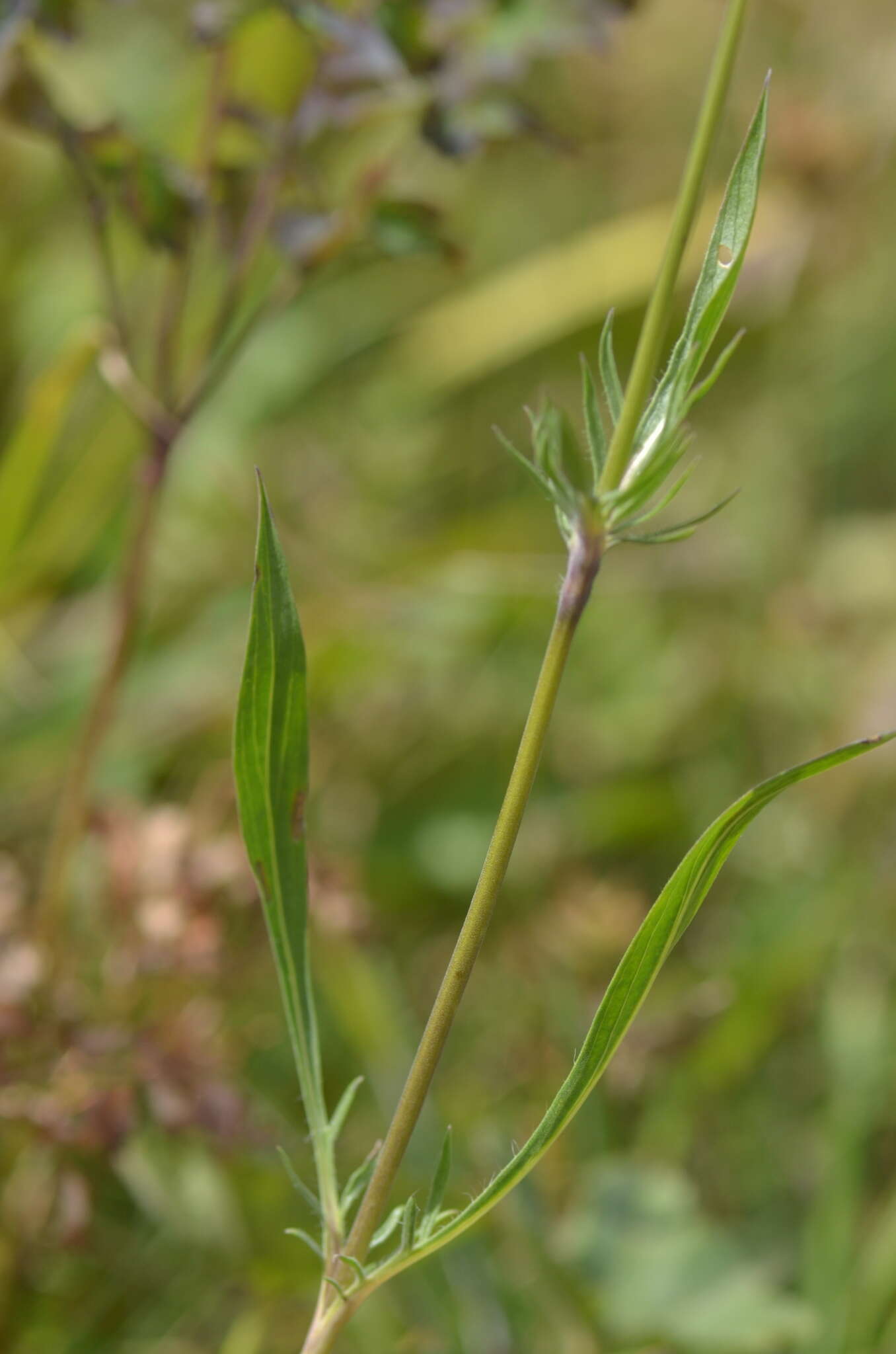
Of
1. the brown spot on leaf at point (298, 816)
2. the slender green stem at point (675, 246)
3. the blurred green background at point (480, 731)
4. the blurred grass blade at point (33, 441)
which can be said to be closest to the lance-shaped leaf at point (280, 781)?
the brown spot on leaf at point (298, 816)

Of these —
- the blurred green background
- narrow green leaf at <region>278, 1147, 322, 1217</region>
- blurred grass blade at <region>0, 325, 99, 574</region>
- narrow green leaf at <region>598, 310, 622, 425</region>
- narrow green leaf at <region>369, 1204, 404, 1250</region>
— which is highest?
narrow green leaf at <region>598, 310, 622, 425</region>

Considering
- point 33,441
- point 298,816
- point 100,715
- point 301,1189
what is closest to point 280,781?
point 298,816

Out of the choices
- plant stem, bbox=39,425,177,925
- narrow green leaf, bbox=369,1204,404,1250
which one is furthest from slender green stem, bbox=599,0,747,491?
plant stem, bbox=39,425,177,925

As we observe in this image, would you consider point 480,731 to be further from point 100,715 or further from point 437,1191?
point 437,1191

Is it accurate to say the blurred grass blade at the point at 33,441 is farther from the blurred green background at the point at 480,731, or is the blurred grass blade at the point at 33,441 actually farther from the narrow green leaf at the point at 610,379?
the narrow green leaf at the point at 610,379

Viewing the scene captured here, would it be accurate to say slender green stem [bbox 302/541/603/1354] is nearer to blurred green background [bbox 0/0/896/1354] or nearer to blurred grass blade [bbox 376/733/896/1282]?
blurred grass blade [bbox 376/733/896/1282]
